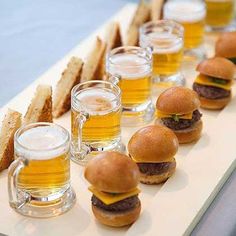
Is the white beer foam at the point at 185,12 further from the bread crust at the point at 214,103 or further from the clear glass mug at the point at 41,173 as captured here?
the clear glass mug at the point at 41,173

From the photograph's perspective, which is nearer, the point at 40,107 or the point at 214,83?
the point at 40,107

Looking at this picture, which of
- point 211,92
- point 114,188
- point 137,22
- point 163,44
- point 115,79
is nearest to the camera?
point 114,188

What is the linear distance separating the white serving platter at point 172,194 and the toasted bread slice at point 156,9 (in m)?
0.52

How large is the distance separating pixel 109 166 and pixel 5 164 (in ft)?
1.06

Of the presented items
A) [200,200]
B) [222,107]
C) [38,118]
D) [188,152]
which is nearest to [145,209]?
[200,200]

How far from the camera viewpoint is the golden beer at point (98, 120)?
5.60 feet

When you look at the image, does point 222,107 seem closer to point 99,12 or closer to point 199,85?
point 199,85

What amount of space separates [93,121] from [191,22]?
67 cm

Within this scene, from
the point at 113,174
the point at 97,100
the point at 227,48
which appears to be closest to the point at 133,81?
the point at 97,100

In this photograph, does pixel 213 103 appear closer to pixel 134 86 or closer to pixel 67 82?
pixel 134 86

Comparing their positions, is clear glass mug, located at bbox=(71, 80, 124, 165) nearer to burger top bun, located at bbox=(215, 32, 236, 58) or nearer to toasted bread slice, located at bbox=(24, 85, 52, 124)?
toasted bread slice, located at bbox=(24, 85, 52, 124)

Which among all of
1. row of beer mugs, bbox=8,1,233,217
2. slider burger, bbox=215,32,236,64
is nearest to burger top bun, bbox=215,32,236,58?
slider burger, bbox=215,32,236,64

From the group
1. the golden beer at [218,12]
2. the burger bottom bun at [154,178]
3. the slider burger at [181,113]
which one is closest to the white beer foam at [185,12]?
the golden beer at [218,12]

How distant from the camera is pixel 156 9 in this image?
239 centimetres
